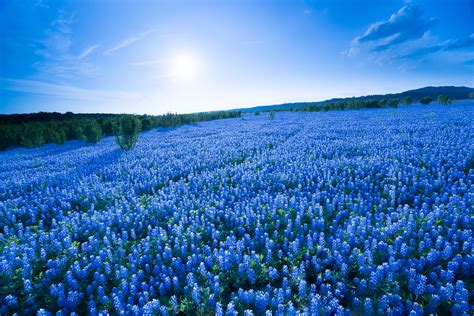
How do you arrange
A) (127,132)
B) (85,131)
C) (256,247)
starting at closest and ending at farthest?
(256,247)
(127,132)
(85,131)

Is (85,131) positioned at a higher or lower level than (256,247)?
higher

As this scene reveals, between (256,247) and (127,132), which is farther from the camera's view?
(127,132)

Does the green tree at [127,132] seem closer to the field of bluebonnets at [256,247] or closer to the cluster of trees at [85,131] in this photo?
the cluster of trees at [85,131]

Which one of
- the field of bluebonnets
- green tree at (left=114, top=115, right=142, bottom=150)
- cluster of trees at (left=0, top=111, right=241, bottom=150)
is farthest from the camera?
cluster of trees at (left=0, top=111, right=241, bottom=150)

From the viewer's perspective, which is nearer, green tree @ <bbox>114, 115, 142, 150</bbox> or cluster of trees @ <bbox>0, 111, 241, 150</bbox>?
green tree @ <bbox>114, 115, 142, 150</bbox>

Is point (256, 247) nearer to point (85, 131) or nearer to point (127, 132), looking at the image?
point (127, 132)

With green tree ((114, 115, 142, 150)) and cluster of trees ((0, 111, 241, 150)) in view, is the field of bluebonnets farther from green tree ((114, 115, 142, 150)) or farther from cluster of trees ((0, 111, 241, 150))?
cluster of trees ((0, 111, 241, 150))

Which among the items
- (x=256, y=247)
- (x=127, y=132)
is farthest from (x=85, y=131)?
(x=256, y=247)

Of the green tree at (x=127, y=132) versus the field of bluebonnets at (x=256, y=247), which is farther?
the green tree at (x=127, y=132)

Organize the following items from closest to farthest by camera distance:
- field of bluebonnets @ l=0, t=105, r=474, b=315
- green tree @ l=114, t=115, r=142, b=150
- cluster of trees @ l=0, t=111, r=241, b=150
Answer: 1. field of bluebonnets @ l=0, t=105, r=474, b=315
2. green tree @ l=114, t=115, r=142, b=150
3. cluster of trees @ l=0, t=111, r=241, b=150

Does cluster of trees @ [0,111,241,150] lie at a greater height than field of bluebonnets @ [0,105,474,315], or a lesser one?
greater

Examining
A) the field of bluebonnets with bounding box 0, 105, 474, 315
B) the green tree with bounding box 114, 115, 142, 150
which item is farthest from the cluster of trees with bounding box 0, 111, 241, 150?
the field of bluebonnets with bounding box 0, 105, 474, 315

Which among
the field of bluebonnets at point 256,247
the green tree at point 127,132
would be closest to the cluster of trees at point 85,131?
the green tree at point 127,132

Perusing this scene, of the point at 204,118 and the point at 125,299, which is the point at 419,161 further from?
the point at 204,118
